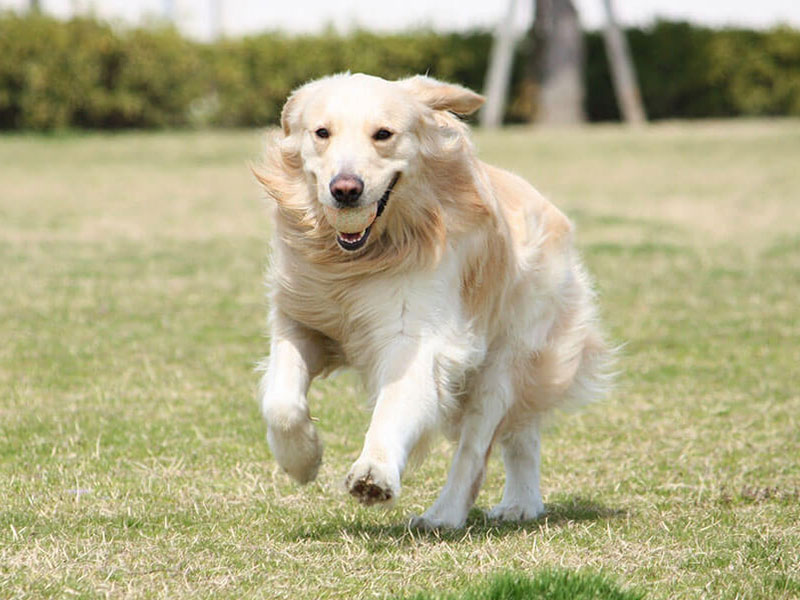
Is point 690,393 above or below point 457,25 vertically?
below

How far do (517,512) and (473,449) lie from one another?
0.38 m

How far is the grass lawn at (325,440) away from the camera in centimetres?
409

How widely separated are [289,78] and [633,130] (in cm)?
683

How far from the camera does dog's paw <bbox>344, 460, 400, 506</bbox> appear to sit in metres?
4.04

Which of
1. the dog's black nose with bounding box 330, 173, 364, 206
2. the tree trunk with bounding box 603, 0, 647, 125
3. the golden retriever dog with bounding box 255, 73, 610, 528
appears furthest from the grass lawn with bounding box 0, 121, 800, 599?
the tree trunk with bounding box 603, 0, 647, 125

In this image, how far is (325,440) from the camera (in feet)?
20.2

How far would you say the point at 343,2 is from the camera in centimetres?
3002

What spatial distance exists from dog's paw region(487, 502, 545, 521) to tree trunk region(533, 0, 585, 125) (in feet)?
67.6

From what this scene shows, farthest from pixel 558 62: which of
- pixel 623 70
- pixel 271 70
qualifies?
pixel 271 70

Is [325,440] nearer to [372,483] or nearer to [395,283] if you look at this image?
[395,283]

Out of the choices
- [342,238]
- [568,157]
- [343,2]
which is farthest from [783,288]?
[343,2]

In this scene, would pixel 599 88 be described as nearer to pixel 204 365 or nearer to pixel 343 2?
pixel 343 2

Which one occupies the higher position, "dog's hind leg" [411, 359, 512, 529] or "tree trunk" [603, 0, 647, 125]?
"tree trunk" [603, 0, 647, 125]

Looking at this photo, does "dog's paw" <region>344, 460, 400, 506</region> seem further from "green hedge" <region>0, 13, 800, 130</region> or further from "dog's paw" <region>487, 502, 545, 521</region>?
"green hedge" <region>0, 13, 800, 130</region>
